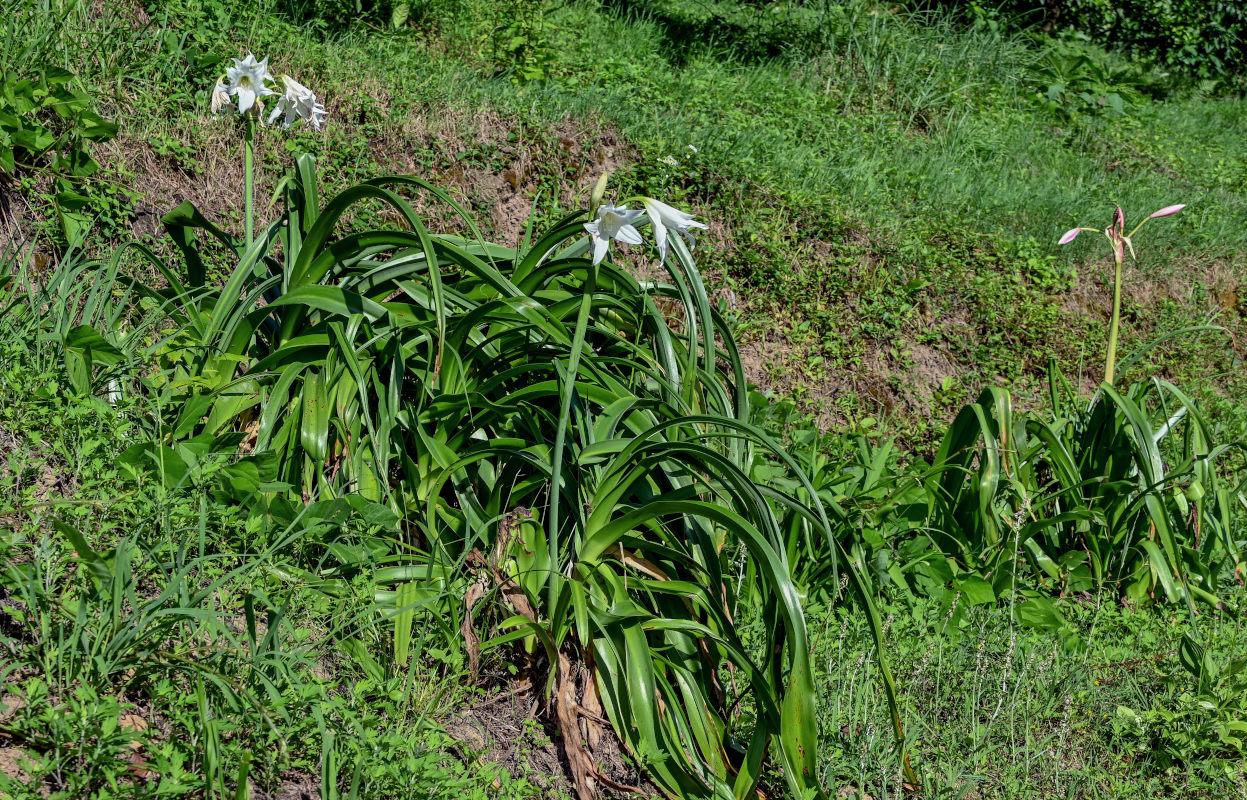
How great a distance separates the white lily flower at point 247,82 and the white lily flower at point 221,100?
3 cm

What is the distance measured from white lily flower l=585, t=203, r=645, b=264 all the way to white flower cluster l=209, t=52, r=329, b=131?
3.81ft

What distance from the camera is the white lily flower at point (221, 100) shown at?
285cm

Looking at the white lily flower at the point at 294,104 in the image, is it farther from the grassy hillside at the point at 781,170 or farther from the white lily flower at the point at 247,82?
the grassy hillside at the point at 781,170

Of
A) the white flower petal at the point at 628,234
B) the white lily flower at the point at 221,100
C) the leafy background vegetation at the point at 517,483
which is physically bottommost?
the leafy background vegetation at the point at 517,483

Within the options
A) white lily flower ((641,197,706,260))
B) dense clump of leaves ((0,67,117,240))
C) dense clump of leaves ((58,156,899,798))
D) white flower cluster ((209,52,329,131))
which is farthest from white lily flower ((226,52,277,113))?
white lily flower ((641,197,706,260))

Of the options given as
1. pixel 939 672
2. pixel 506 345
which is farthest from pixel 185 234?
pixel 939 672

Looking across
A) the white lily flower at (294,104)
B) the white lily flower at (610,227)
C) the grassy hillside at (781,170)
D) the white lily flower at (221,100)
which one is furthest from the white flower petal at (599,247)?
the grassy hillside at (781,170)

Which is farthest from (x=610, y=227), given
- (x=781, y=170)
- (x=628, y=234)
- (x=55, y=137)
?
(x=781, y=170)

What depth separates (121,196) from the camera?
139 inches

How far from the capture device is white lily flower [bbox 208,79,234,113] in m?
2.85

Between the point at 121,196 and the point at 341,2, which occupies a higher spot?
the point at 341,2

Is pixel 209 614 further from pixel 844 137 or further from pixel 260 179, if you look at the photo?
pixel 844 137

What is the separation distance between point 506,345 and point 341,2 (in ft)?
11.2

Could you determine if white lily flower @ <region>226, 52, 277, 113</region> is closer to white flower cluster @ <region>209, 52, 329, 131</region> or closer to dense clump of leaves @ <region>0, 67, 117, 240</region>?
white flower cluster @ <region>209, 52, 329, 131</region>
